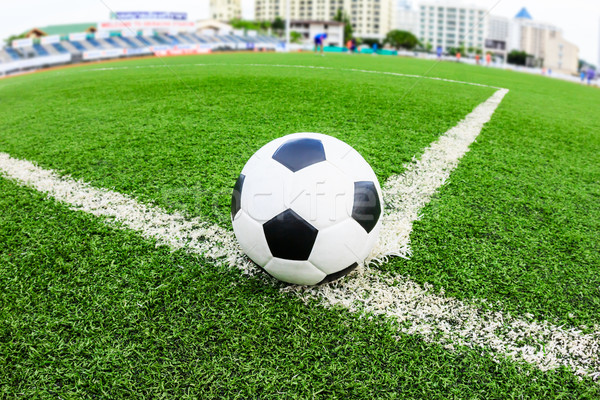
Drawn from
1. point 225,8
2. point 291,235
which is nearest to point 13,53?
point 291,235

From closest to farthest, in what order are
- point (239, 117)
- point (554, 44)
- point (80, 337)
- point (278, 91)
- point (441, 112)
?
point (80, 337) → point (239, 117) → point (441, 112) → point (278, 91) → point (554, 44)

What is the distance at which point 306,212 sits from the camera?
5.64ft

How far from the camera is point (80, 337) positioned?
163cm

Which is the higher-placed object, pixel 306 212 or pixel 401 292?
pixel 306 212

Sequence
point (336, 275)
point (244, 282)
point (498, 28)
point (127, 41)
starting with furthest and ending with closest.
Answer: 1. point (498, 28)
2. point (127, 41)
3. point (244, 282)
4. point (336, 275)

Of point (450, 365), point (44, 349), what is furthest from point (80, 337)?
point (450, 365)

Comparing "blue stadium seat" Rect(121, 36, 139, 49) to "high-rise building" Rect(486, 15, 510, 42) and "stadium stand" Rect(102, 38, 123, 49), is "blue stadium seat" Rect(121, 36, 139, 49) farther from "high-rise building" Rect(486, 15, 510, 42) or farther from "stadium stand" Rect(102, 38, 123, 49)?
"high-rise building" Rect(486, 15, 510, 42)

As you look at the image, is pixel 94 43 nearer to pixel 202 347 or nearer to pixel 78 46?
pixel 78 46

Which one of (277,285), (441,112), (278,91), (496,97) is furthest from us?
(496,97)

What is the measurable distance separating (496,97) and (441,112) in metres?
2.63

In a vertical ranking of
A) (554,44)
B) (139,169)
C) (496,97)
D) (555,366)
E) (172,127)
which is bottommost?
(555,366)

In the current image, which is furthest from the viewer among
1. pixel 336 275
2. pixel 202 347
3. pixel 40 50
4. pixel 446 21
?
pixel 446 21

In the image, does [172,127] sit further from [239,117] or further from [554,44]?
[554,44]

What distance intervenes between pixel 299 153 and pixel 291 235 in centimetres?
44
